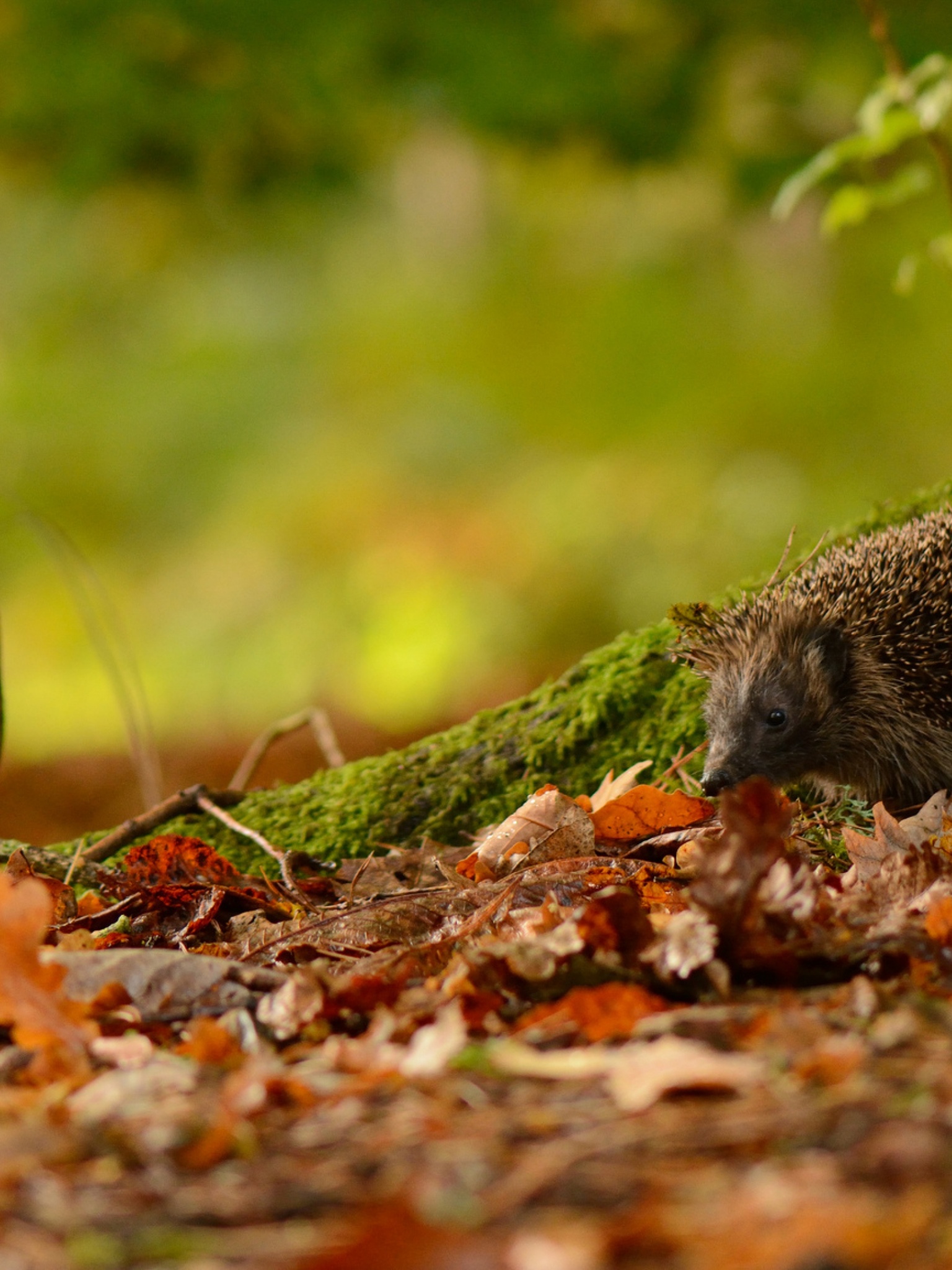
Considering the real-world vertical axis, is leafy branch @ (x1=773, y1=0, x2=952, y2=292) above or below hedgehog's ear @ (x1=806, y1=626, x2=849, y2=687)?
above

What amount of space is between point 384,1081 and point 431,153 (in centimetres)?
1603

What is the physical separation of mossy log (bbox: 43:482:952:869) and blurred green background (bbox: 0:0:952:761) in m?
8.64

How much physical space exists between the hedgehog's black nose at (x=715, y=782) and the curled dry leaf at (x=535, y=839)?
0.60 meters

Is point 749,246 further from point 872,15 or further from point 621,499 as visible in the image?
point 872,15

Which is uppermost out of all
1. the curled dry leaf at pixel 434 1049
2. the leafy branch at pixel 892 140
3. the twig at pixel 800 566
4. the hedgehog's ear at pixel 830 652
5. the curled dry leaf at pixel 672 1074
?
the leafy branch at pixel 892 140

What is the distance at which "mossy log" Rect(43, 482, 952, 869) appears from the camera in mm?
4301

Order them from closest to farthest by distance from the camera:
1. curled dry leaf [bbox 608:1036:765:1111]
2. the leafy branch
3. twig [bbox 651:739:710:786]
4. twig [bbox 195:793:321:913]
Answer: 1. curled dry leaf [bbox 608:1036:765:1111]
2. twig [bbox 195:793:321:913]
3. twig [bbox 651:739:710:786]
4. the leafy branch

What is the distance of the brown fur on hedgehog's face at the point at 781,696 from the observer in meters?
4.28

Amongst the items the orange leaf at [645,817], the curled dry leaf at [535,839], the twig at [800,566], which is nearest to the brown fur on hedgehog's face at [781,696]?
the twig at [800,566]

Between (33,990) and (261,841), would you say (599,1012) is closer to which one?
(33,990)

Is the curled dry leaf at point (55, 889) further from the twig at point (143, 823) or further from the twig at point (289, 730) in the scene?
the twig at point (289, 730)

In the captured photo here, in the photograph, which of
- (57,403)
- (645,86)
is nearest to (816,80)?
(645,86)

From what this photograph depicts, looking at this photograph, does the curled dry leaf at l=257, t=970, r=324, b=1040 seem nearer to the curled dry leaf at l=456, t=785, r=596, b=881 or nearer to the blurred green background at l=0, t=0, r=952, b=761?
the curled dry leaf at l=456, t=785, r=596, b=881

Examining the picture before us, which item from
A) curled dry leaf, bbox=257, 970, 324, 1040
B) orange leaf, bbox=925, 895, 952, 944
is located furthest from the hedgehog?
curled dry leaf, bbox=257, 970, 324, 1040
